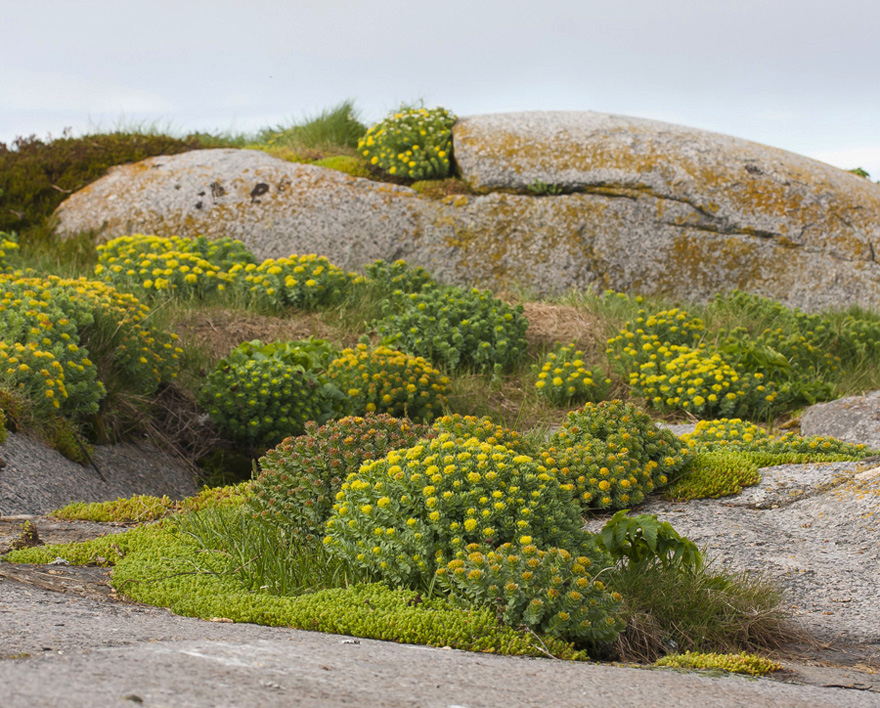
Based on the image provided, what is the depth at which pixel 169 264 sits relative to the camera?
816 centimetres

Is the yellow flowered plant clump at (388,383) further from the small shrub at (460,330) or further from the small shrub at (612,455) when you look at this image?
the small shrub at (612,455)

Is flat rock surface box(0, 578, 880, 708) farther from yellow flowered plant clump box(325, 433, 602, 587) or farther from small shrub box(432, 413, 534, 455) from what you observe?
small shrub box(432, 413, 534, 455)

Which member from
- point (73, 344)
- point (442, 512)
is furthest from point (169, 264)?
point (442, 512)

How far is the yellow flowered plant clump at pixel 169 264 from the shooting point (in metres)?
8.08

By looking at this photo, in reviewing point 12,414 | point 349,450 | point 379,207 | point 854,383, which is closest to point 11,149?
point 379,207

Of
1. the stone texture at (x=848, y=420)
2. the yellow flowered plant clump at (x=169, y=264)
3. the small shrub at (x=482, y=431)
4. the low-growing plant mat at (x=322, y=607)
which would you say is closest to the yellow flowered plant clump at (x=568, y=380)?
the stone texture at (x=848, y=420)

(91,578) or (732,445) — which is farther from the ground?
(732,445)

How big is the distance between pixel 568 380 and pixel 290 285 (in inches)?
115

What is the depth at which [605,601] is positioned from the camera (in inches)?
110

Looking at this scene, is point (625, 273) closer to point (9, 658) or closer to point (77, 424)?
point (77, 424)

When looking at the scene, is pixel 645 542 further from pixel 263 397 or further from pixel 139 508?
pixel 263 397

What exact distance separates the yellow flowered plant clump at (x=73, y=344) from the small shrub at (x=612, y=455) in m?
3.06

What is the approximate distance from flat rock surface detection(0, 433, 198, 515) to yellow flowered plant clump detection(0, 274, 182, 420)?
341 millimetres

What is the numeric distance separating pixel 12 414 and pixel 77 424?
0.63m
